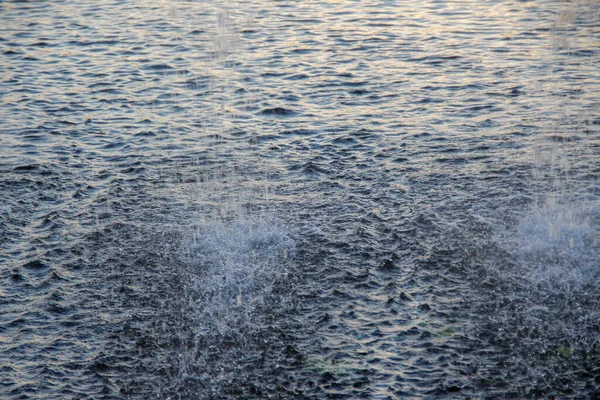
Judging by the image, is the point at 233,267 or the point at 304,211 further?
the point at 304,211

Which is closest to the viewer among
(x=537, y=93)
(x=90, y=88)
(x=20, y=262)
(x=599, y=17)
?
(x=20, y=262)

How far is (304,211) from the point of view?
1306 cm

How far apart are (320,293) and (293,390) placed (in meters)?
2.10

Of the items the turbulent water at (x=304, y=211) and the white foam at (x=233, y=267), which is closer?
the turbulent water at (x=304, y=211)

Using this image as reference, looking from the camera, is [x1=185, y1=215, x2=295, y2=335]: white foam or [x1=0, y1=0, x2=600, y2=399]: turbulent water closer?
[x1=0, y1=0, x2=600, y2=399]: turbulent water

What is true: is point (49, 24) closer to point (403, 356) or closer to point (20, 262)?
point (20, 262)

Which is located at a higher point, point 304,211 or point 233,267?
point 304,211

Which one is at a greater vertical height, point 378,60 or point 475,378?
point 378,60

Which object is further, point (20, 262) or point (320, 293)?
point (20, 262)

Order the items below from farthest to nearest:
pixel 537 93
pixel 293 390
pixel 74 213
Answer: pixel 537 93 → pixel 74 213 → pixel 293 390

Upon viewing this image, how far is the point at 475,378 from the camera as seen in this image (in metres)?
9.04

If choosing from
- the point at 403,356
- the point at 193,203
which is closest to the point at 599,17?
the point at 193,203

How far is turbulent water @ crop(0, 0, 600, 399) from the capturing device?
948 cm

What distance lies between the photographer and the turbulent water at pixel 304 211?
948 cm
